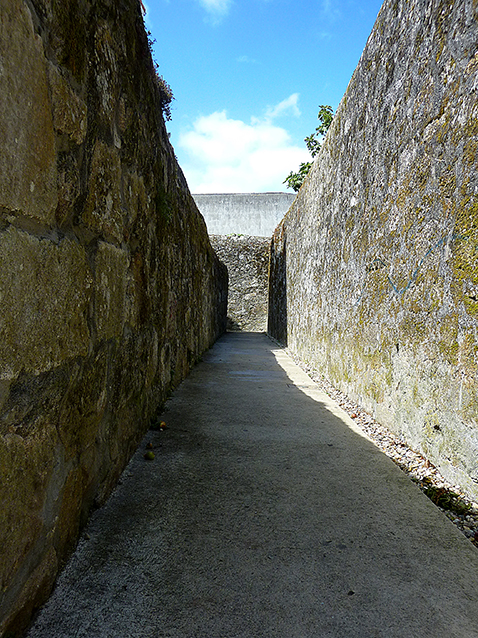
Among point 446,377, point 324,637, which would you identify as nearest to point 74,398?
point 324,637

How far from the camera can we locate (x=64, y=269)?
3.67 ft

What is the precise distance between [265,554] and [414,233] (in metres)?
1.80

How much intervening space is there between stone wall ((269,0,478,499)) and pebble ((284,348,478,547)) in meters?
0.05

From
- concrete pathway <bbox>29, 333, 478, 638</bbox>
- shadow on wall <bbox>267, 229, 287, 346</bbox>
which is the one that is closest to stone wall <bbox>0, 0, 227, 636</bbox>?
concrete pathway <bbox>29, 333, 478, 638</bbox>

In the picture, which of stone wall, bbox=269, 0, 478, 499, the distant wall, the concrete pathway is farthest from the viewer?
the distant wall

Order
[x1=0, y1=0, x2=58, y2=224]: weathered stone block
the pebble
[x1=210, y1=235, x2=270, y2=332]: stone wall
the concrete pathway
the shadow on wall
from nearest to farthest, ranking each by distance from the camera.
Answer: [x1=0, y1=0, x2=58, y2=224]: weathered stone block
the concrete pathway
the pebble
the shadow on wall
[x1=210, y1=235, x2=270, y2=332]: stone wall

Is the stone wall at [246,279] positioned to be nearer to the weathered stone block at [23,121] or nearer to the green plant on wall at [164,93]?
the green plant on wall at [164,93]

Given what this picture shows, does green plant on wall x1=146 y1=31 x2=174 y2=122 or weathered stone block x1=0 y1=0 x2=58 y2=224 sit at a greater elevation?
green plant on wall x1=146 y1=31 x2=174 y2=122

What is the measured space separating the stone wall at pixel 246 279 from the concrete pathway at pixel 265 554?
12226 millimetres

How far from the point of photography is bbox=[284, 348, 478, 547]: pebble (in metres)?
1.55

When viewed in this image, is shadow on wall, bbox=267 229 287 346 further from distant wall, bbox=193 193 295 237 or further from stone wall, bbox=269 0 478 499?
distant wall, bbox=193 193 295 237

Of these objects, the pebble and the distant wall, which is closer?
the pebble

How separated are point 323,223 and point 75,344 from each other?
4.08m

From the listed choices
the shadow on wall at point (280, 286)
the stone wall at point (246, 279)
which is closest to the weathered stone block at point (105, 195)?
the shadow on wall at point (280, 286)
